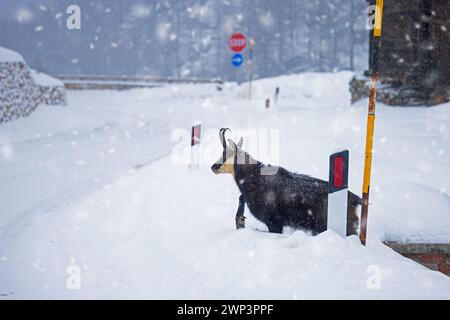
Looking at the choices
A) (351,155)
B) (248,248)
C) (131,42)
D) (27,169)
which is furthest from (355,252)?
(131,42)

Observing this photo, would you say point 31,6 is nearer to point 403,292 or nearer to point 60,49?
point 60,49

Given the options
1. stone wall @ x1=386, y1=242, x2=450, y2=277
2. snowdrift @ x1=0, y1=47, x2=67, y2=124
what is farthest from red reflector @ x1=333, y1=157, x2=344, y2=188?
snowdrift @ x1=0, y1=47, x2=67, y2=124

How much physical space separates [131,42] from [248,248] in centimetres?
7705

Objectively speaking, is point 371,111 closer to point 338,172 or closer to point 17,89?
point 338,172

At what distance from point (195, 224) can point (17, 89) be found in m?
15.4

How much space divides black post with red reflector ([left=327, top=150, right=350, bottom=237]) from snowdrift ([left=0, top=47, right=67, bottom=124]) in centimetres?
1545

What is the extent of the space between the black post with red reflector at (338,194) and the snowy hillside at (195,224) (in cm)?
14

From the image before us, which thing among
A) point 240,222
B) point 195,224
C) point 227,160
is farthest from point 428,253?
point 195,224

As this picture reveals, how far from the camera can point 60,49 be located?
7488 centimetres

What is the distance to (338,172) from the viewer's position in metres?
4.13

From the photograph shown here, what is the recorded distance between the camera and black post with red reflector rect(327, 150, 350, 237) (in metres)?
4.09

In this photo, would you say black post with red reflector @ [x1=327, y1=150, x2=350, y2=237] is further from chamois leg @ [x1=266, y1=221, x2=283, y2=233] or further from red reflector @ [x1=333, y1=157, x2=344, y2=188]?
chamois leg @ [x1=266, y1=221, x2=283, y2=233]

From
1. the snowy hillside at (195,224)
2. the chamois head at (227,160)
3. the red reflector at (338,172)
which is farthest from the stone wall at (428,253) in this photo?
the chamois head at (227,160)

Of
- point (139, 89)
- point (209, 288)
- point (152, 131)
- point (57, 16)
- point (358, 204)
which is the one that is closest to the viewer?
point (209, 288)
